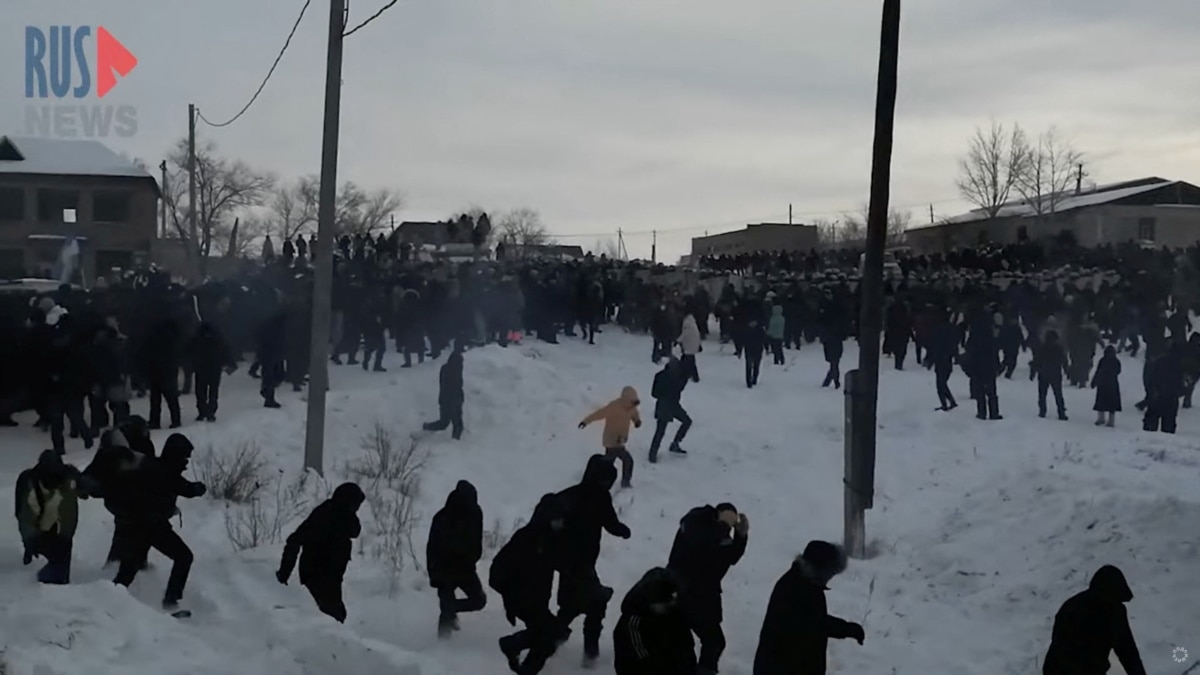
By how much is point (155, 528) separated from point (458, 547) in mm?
2311

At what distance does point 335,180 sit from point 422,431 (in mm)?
5261

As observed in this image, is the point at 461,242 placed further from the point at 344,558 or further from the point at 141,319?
the point at 344,558

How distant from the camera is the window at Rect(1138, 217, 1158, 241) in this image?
56.6 meters

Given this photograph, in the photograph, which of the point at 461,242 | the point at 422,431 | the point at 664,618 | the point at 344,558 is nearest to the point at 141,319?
the point at 422,431

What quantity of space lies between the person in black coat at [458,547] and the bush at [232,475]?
4329mm

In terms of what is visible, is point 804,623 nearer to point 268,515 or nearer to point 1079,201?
point 268,515

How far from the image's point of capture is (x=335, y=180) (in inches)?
497

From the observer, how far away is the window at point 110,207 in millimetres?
50062

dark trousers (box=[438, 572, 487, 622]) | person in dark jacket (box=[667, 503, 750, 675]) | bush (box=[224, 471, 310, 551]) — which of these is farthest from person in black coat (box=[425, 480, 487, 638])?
bush (box=[224, 471, 310, 551])

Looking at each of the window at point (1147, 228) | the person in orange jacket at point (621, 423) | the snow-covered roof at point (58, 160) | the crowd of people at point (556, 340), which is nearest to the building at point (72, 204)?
the snow-covered roof at point (58, 160)

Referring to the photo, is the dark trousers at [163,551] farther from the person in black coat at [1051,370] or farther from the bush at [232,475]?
the person in black coat at [1051,370]

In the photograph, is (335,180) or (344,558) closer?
(344,558)

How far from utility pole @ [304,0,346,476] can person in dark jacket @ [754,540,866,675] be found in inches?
289

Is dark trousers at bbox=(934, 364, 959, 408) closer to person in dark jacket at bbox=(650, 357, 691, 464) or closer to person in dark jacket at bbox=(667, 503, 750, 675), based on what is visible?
person in dark jacket at bbox=(650, 357, 691, 464)
